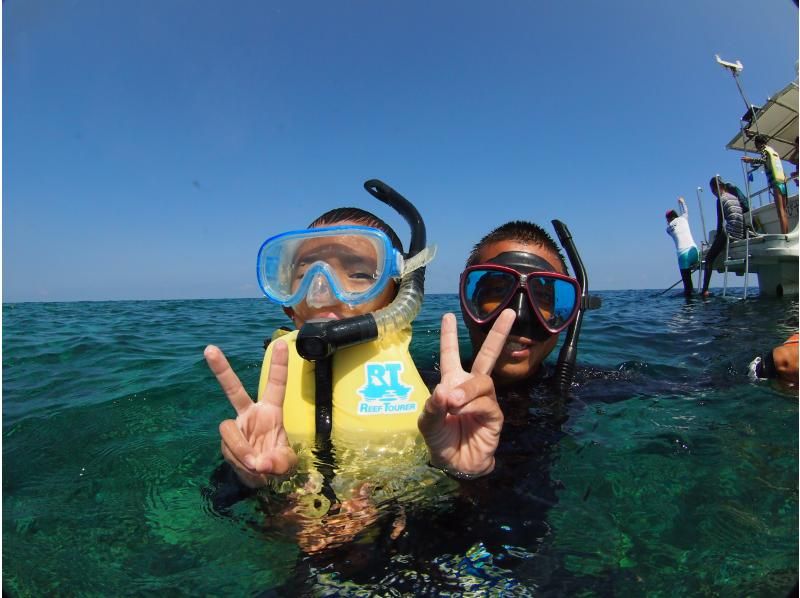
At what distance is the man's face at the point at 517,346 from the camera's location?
268cm

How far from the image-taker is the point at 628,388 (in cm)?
331

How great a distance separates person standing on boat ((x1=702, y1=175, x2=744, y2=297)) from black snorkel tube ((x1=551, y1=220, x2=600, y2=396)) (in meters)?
12.9

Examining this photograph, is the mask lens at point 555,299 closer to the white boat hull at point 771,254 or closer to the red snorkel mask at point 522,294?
the red snorkel mask at point 522,294

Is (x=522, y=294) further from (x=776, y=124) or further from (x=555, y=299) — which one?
(x=776, y=124)

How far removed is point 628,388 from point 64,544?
3541mm

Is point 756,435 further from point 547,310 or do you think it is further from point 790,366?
point 547,310

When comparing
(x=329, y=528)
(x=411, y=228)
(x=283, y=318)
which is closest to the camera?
(x=329, y=528)

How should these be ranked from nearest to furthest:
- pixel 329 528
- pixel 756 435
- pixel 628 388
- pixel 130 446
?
pixel 329 528 < pixel 756 435 < pixel 130 446 < pixel 628 388

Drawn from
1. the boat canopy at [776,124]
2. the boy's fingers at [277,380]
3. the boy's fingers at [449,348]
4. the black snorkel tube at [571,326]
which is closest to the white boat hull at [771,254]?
the boat canopy at [776,124]

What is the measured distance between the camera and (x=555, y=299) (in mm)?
2744

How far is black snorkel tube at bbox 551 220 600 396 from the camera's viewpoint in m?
3.00

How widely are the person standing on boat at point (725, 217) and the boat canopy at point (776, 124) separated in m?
1.57

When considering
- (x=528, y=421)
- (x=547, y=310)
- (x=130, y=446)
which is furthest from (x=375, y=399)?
(x=130, y=446)

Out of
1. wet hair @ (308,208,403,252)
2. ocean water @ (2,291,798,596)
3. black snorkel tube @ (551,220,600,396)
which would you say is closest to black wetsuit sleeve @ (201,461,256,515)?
ocean water @ (2,291,798,596)
